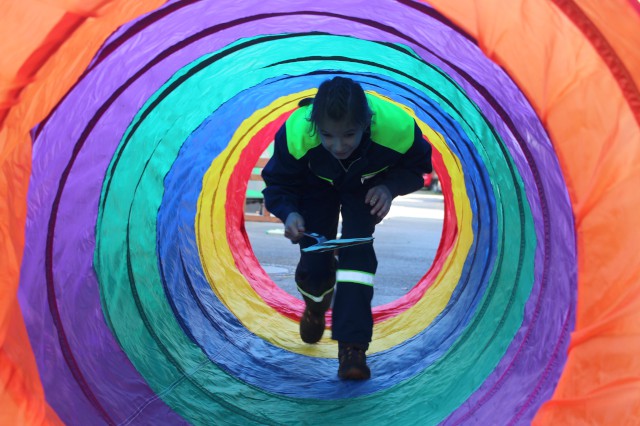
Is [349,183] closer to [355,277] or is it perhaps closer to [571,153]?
[355,277]

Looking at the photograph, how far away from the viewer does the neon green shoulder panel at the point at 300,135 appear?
12.1 ft

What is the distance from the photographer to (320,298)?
14.1ft

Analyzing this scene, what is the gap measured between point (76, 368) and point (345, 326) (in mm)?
1178

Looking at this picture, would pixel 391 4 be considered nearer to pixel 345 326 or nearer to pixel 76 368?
pixel 345 326

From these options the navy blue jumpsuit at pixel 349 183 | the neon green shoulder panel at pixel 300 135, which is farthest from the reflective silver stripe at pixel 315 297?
the neon green shoulder panel at pixel 300 135

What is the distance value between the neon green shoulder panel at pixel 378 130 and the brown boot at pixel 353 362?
912mm

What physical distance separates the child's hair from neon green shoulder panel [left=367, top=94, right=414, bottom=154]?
214 mm

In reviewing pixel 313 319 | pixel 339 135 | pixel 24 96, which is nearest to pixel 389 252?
pixel 313 319

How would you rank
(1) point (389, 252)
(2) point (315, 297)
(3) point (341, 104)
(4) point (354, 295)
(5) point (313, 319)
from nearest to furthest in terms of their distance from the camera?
(3) point (341, 104)
(4) point (354, 295)
(2) point (315, 297)
(5) point (313, 319)
(1) point (389, 252)

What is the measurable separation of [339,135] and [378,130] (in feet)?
1.25

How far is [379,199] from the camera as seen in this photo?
3625 millimetres

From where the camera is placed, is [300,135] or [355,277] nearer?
[355,277]

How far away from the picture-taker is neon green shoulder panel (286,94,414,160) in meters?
3.71

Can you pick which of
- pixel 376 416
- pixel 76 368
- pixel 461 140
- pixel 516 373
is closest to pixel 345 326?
pixel 376 416
